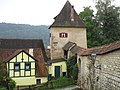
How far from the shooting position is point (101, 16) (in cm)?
4725

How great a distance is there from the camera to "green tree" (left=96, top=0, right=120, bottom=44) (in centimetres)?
4650

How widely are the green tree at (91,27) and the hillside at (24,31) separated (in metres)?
66.6

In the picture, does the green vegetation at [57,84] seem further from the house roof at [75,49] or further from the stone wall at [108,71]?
the stone wall at [108,71]

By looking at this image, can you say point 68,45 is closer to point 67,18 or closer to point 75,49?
point 67,18

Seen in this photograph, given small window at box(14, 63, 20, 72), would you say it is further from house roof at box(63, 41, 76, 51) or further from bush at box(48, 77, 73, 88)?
house roof at box(63, 41, 76, 51)

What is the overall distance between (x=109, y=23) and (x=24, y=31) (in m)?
90.3

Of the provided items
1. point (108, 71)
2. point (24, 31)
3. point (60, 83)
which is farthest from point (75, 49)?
point (24, 31)

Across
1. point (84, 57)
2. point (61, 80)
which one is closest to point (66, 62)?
point (61, 80)

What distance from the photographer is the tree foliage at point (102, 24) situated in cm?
4659

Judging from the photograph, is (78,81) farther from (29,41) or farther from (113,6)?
(113,6)

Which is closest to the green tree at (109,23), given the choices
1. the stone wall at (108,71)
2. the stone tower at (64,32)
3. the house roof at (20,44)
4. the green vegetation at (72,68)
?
the stone tower at (64,32)

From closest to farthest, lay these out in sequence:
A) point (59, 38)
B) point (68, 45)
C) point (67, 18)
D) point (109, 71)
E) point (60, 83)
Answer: point (109, 71), point (60, 83), point (68, 45), point (59, 38), point (67, 18)

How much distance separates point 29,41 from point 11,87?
55.1 feet

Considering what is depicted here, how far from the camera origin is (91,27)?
47.2 m
